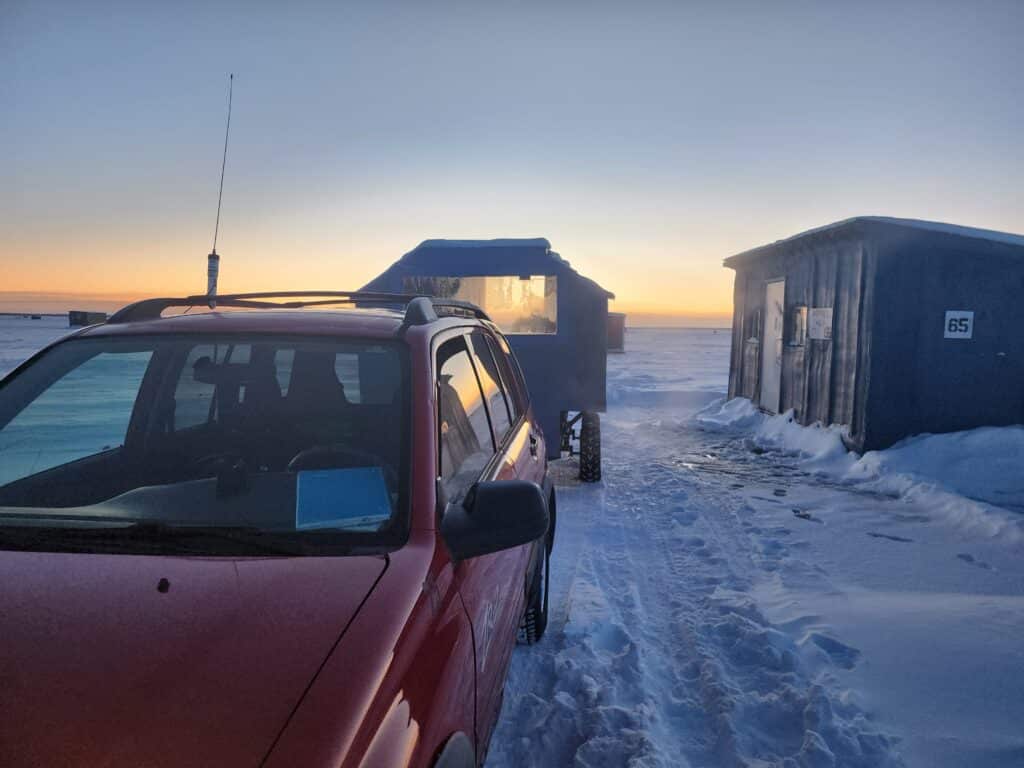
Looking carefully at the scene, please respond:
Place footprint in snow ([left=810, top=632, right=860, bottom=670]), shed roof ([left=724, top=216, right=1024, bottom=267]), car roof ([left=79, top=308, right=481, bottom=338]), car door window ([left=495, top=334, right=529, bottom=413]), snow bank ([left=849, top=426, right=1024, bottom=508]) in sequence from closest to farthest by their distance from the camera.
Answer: car roof ([left=79, top=308, right=481, bottom=338])
footprint in snow ([left=810, top=632, right=860, bottom=670])
car door window ([left=495, top=334, right=529, bottom=413])
snow bank ([left=849, top=426, right=1024, bottom=508])
shed roof ([left=724, top=216, right=1024, bottom=267])

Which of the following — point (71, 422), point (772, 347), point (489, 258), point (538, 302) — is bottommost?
point (71, 422)

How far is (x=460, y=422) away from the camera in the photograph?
253 centimetres

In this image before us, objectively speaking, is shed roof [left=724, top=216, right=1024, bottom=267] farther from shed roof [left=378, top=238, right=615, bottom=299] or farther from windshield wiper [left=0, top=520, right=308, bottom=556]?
windshield wiper [left=0, top=520, right=308, bottom=556]

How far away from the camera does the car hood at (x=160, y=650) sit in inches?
44.8

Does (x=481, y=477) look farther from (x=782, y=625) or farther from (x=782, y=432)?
(x=782, y=432)

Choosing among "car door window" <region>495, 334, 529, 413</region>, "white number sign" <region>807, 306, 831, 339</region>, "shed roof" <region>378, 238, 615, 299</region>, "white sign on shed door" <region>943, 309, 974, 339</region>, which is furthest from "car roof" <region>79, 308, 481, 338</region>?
"white number sign" <region>807, 306, 831, 339</region>

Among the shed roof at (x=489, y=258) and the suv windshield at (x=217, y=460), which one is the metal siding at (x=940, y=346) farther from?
the suv windshield at (x=217, y=460)

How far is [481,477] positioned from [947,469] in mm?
8397

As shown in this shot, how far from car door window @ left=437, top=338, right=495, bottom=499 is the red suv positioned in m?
0.02

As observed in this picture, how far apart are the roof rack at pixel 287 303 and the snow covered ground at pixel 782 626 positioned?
1.93 m

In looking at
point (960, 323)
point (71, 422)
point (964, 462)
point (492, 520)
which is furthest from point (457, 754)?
point (960, 323)

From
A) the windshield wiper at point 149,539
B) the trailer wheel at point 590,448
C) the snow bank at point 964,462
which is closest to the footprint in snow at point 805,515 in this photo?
the snow bank at point 964,462

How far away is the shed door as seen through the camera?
13006 millimetres

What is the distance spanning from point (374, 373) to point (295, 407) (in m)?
1.02
